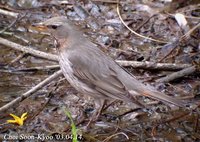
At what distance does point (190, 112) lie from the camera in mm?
6418

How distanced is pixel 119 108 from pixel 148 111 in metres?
0.38

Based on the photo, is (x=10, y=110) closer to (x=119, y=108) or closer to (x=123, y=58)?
(x=119, y=108)

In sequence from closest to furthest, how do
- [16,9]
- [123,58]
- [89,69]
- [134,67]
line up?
[89,69] < [134,67] < [123,58] < [16,9]

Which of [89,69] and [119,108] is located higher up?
[89,69]

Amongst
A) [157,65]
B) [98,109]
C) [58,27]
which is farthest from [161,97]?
[58,27]

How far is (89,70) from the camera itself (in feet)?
20.8

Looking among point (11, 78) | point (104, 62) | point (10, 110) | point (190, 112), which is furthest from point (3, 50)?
point (190, 112)

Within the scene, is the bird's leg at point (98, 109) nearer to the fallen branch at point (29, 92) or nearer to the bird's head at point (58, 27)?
the fallen branch at point (29, 92)

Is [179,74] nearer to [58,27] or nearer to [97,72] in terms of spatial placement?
[97,72]

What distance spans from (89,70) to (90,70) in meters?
0.01

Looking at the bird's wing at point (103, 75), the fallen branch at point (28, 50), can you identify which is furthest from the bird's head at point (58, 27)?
the fallen branch at point (28, 50)

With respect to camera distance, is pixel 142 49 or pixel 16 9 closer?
pixel 142 49

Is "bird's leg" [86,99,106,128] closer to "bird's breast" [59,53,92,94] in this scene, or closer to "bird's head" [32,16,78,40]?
"bird's breast" [59,53,92,94]

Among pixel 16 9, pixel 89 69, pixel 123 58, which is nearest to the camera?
pixel 89 69
